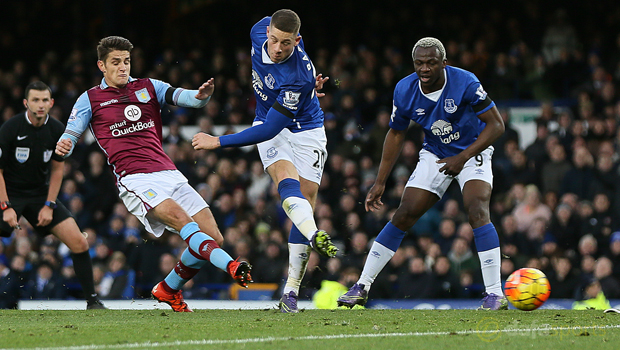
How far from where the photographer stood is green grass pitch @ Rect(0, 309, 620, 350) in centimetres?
461

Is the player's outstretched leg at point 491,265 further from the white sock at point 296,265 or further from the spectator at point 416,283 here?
the spectator at point 416,283

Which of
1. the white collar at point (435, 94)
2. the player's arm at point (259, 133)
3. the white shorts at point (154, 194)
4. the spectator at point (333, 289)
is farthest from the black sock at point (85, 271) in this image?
the white collar at point (435, 94)

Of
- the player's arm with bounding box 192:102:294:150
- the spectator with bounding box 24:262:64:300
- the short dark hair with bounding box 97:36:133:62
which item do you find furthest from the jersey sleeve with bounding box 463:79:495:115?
the spectator with bounding box 24:262:64:300

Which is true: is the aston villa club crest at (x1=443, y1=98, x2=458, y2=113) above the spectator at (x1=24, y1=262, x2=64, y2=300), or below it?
above

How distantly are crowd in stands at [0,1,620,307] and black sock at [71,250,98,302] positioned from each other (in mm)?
2806

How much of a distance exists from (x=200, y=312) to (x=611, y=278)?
17.7 feet

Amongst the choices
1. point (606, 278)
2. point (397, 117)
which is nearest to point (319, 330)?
point (397, 117)

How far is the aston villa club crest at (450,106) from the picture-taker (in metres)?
6.87

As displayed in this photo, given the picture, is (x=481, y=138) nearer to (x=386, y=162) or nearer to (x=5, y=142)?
(x=386, y=162)

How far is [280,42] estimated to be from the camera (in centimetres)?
636

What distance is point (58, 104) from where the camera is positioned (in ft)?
52.6

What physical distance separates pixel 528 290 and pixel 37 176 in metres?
4.96

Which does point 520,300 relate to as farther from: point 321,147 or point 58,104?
point 58,104

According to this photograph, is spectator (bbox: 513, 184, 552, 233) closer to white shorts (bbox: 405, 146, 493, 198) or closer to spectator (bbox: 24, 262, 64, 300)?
white shorts (bbox: 405, 146, 493, 198)
